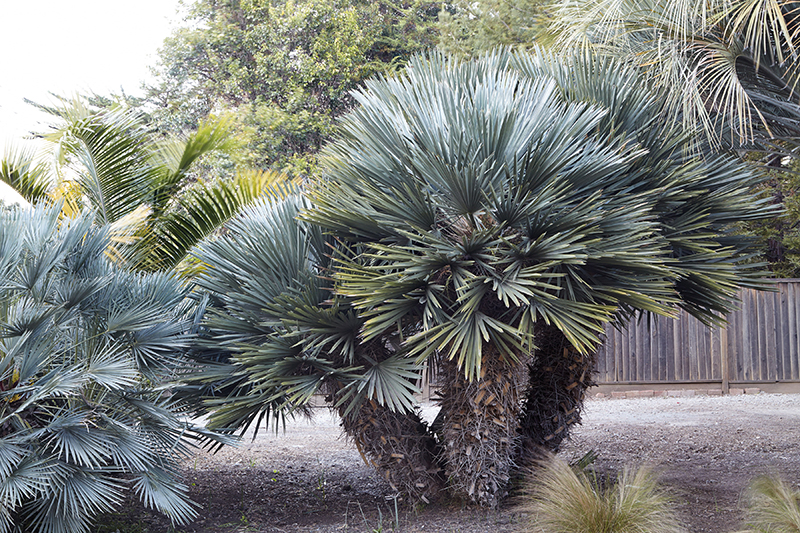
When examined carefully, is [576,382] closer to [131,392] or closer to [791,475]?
[791,475]

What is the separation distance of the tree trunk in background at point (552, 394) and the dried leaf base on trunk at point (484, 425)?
656mm

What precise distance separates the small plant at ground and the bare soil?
0.64ft

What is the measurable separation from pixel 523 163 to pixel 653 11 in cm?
285

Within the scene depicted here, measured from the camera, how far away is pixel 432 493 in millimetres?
4668

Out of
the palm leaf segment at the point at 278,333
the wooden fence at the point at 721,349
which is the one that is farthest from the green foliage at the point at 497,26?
the palm leaf segment at the point at 278,333

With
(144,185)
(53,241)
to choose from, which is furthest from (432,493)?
(144,185)

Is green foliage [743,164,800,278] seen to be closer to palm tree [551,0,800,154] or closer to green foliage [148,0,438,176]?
palm tree [551,0,800,154]

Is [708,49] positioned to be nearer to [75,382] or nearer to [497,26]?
[75,382]

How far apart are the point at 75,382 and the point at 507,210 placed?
2646mm

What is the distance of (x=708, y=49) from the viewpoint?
552 centimetres

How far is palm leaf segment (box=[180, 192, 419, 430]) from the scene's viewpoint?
13.3 ft

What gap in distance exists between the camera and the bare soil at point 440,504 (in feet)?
14.6

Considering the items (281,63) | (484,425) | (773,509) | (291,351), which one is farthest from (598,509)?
(281,63)

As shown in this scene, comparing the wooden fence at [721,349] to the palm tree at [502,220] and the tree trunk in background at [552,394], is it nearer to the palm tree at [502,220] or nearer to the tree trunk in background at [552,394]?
the tree trunk in background at [552,394]
